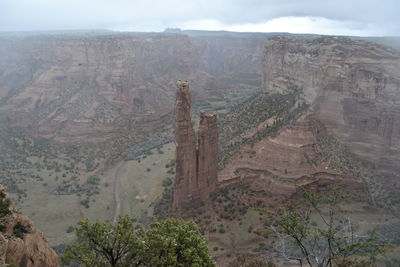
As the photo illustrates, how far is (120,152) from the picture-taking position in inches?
2719

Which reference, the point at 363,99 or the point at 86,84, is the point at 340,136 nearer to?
the point at 363,99

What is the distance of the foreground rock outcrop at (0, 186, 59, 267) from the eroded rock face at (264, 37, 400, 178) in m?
37.1

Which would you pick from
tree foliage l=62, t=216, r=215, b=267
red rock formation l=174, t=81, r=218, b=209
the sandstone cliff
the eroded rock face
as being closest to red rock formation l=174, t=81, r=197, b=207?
red rock formation l=174, t=81, r=218, b=209

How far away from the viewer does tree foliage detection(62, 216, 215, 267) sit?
52.3ft

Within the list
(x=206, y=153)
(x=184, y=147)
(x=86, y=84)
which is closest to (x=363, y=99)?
(x=206, y=153)

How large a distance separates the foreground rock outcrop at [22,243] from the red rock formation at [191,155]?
72.6ft

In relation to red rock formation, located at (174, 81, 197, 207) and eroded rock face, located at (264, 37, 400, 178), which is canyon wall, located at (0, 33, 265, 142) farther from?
eroded rock face, located at (264, 37, 400, 178)

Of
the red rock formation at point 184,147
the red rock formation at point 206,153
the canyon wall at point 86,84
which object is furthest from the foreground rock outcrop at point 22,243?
the canyon wall at point 86,84

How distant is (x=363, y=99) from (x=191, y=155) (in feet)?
73.8

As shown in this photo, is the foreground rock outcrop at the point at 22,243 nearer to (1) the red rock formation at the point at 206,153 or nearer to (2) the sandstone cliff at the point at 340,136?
(1) the red rock formation at the point at 206,153

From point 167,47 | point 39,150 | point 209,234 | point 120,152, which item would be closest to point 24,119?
point 39,150

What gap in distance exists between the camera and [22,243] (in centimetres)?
1545

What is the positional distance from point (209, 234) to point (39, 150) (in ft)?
150

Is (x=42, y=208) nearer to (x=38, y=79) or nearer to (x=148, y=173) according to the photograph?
(x=148, y=173)
